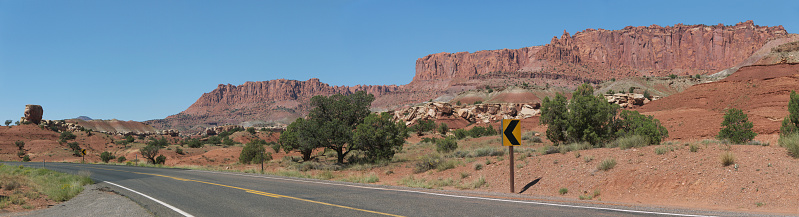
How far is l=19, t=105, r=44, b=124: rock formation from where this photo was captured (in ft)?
336

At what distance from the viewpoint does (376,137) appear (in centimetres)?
2977

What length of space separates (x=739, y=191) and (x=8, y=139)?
109162 mm

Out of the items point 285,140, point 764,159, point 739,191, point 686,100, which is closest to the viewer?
point 739,191

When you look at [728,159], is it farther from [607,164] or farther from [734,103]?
[734,103]

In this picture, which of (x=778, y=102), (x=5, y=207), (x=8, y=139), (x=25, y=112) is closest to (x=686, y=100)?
(x=778, y=102)

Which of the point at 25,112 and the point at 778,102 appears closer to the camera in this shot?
the point at 778,102

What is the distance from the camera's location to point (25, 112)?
10338 centimetres

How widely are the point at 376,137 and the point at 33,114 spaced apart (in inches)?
4634

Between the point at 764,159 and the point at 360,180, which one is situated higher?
the point at 764,159

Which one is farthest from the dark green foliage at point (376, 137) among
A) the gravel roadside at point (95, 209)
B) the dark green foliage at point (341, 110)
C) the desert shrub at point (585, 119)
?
the gravel roadside at point (95, 209)

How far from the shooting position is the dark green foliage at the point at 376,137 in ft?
Answer: 97.5

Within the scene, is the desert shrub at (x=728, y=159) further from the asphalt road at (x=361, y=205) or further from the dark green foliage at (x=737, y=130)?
the dark green foliage at (x=737, y=130)

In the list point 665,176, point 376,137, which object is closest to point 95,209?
point 665,176

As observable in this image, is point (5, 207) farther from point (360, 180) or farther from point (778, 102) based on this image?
point (778, 102)
